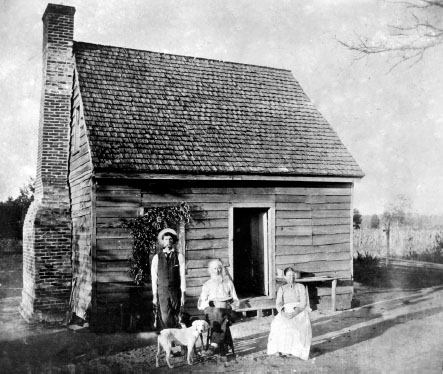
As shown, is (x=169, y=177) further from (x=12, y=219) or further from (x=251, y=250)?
(x=12, y=219)

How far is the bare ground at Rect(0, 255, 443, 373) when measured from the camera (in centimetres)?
714

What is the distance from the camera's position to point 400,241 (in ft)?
80.7

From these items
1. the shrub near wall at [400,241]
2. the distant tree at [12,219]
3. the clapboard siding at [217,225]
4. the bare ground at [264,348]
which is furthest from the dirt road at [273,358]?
the distant tree at [12,219]

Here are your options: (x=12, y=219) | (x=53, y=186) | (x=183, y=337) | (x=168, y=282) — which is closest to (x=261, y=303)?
(x=168, y=282)

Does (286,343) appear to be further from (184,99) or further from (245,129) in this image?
(184,99)

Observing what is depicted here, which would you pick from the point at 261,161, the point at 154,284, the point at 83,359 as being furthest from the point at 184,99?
the point at 83,359

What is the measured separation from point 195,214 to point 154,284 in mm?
3176

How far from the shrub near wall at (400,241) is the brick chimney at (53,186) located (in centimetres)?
1619

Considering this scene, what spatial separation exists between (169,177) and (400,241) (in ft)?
58.2

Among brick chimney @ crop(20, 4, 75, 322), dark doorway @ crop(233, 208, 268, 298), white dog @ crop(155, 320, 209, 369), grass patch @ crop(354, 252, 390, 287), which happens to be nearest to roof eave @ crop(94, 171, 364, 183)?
Result: dark doorway @ crop(233, 208, 268, 298)

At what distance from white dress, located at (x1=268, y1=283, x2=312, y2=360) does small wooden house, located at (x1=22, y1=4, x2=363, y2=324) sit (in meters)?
3.19

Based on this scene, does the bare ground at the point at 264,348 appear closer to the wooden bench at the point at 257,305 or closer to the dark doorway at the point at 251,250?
the wooden bench at the point at 257,305

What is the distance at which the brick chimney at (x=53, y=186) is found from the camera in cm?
1150

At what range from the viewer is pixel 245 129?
12406 millimetres
